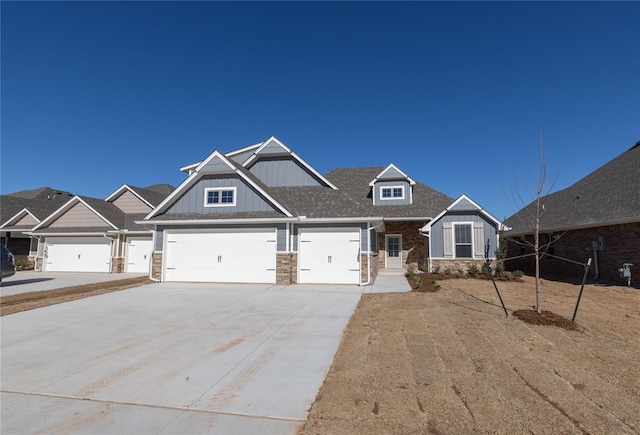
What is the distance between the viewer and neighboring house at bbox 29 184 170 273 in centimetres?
1920

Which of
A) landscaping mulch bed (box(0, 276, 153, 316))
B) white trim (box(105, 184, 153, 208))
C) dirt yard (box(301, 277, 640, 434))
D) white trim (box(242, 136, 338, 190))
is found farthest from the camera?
white trim (box(105, 184, 153, 208))

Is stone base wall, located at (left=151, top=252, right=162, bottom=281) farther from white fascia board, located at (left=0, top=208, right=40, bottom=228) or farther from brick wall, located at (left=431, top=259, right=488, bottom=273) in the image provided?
white fascia board, located at (left=0, top=208, right=40, bottom=228)

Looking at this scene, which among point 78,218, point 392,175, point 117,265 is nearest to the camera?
point 392,175

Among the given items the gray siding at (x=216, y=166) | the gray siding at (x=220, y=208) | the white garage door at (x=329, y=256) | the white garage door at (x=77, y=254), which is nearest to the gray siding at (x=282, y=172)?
the gray siding at (x=220, y=208)

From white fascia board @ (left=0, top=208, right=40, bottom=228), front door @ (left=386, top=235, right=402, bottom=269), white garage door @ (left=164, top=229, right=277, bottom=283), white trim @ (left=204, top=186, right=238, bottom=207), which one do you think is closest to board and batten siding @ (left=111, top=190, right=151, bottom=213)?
white fascia board @ (left=0, top=208, right=40, bottom=228)

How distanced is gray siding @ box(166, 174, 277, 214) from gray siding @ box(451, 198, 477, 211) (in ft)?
29.8

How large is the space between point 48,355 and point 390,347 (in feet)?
18.1

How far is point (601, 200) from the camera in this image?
14.9m

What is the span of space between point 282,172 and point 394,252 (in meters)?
7.78

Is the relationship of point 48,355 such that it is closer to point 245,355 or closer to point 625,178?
point 245,355

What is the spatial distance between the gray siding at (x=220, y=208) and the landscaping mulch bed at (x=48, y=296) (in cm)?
371

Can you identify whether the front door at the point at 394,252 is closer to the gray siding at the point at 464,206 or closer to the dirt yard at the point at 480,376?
the gray siding at the point at 464,206

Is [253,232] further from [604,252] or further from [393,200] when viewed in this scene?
[604,252]

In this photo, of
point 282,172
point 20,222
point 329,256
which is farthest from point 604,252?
point 20,222
